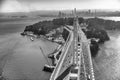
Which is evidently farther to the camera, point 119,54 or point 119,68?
point 119,54

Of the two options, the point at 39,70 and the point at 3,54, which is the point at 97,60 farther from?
the point at 3,54

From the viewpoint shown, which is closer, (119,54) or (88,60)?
(88,60)

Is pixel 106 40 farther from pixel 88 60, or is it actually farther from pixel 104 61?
pixel 88 60

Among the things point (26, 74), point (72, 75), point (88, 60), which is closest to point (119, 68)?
point (88, 60)

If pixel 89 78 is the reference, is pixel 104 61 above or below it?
below

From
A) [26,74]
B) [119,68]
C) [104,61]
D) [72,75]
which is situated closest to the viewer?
[72,75]

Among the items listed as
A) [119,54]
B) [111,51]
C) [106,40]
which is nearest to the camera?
[119,54]

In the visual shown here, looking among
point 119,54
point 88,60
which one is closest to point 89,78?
point 88,60

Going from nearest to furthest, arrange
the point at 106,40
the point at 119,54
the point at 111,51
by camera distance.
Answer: the point at 119,54, the point at 111,51, the point at 106,40

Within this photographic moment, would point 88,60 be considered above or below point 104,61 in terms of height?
above
